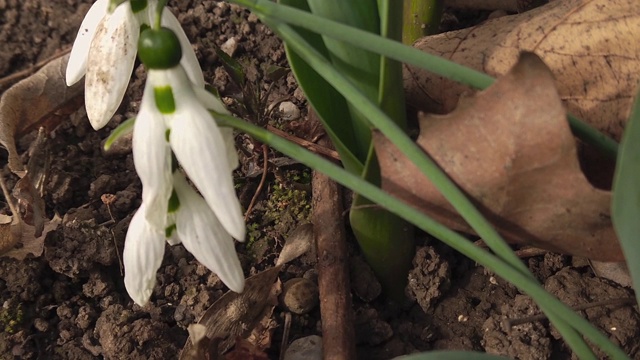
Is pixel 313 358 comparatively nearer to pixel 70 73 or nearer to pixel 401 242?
pixel 401 242

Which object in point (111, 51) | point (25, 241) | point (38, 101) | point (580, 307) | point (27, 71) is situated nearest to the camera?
point (111, 51)

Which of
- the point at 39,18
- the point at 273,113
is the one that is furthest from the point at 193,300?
the point at 39,18

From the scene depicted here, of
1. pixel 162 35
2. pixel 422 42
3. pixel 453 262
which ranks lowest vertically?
pixel 453 262

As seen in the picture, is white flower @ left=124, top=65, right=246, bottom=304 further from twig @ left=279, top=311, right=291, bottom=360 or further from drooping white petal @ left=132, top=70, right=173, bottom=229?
twig @ left=279, top=311, right=291, bottom=360

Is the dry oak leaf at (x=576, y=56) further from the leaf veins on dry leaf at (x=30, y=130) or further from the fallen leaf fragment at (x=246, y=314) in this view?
the leaf veins on dry leaf at (x=30, y=130)

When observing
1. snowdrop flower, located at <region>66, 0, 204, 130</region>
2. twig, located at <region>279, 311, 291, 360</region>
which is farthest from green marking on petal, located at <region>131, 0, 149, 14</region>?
twig, located at <region>279, 311, 291, 360</region>

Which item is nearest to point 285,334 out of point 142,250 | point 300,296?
point 300,296

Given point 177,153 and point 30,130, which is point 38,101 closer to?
point 30,130

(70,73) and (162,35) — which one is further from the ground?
(162,35)
